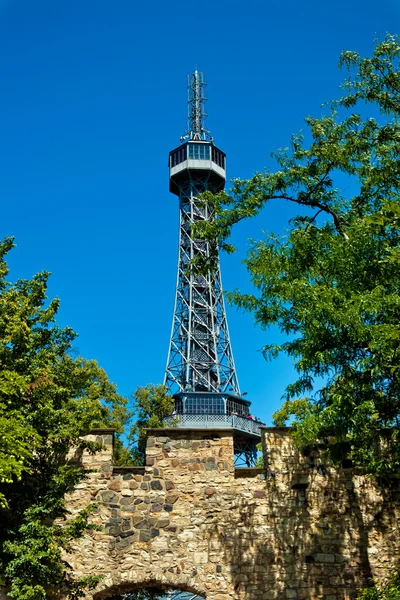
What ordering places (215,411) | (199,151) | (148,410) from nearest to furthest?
(148,410) < (215,411) < (199,151)

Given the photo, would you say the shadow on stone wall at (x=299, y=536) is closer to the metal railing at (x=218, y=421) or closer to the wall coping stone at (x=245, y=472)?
the wall coping stone at (x=245, y=472)

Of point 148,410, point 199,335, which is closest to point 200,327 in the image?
point 199,335

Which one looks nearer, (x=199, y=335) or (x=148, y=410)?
(x=148, y=410)

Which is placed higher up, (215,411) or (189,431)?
(215,411)

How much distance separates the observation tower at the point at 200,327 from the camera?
Result: 62.3 m

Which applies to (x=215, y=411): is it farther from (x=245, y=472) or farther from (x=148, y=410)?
(x=245, y=472)

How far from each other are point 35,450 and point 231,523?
3.16 m

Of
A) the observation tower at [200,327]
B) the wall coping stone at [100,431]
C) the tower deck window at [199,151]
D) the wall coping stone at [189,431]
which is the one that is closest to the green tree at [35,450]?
the wall coping stone at [100,431]

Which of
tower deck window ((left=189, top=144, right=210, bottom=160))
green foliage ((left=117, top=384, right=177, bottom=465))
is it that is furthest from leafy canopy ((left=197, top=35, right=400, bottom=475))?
tower deck window ((left=189, top=144, right=210, bottom=160))

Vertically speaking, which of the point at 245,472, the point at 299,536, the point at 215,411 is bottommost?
the point at 299,536

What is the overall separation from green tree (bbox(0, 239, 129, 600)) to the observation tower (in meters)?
45.2

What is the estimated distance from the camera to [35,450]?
9.82m

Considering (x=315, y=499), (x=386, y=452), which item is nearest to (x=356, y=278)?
(x=386, y=452)

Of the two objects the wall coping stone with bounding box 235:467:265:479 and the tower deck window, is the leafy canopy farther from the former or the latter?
the tower deck window
